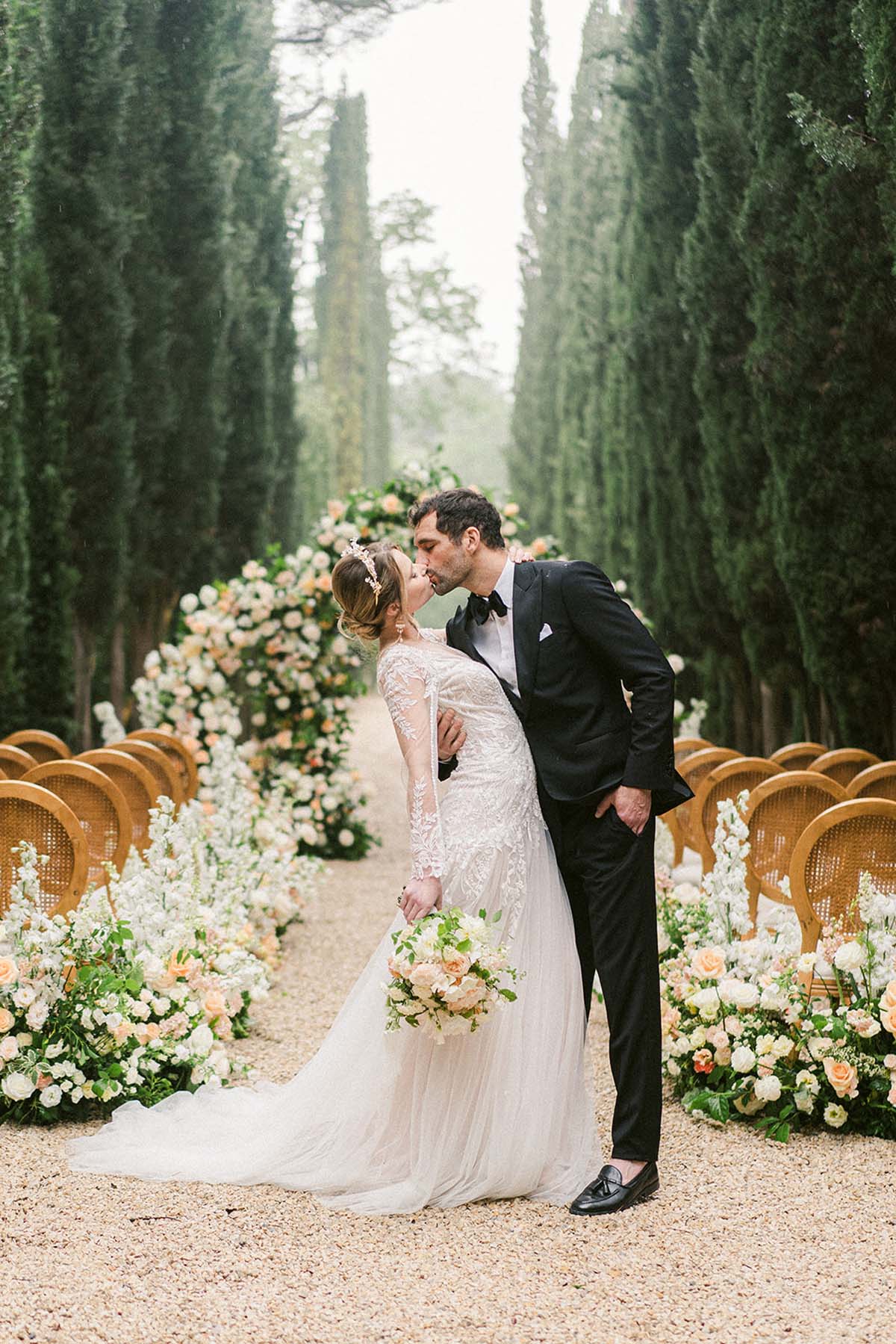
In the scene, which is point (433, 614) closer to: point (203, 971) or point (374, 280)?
point (374, 280)

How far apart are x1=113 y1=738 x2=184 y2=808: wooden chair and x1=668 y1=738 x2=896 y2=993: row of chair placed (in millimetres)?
2463

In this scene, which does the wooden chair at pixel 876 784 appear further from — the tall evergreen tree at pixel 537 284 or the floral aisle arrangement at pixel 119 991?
the tall evergreen tree at pixel 537 284

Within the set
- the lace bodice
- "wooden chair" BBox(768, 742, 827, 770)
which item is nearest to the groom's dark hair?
the lace bodice

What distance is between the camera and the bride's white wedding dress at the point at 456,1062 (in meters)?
3.50

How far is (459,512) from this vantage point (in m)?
3.64

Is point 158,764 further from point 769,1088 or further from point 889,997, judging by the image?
point 889,997

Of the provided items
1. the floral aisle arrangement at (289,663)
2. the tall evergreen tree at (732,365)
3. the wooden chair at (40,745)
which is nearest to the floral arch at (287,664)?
the floral aisle arrangement at (289,663)

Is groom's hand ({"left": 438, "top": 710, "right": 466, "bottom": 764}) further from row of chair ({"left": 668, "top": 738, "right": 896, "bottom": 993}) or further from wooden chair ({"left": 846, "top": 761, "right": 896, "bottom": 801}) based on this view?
wooden chair ({"left": 846, "top": 761, "right": 896, "bottom": 801})

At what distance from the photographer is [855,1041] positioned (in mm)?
4090

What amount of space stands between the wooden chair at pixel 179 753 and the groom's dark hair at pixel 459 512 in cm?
429

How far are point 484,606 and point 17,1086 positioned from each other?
2.05m

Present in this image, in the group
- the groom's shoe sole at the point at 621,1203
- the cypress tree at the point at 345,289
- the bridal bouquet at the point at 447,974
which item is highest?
the cypress tree at the point at 345,289

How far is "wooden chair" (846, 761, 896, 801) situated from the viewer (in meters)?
4.90

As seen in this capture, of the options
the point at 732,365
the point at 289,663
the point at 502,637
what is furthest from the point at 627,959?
the point at 732,365
